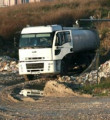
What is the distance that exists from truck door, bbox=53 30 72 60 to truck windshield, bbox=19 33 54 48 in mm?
372

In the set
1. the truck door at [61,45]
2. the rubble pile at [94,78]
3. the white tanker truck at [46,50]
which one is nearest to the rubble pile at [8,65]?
the white tanker truck at [46,50]

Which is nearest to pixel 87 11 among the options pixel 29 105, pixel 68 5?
pixel 68 5

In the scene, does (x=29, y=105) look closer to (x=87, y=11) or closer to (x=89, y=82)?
(x=89, y=82)

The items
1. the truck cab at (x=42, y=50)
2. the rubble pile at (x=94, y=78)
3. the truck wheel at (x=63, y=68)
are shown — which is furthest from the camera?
the truck wheel at (x=63, y=68)

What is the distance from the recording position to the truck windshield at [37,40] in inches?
1195

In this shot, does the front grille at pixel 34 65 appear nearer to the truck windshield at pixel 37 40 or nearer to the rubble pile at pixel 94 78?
the truck windshield at pixel 37 40

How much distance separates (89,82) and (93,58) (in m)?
10.2

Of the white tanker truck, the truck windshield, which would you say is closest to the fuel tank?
the white tanker truck

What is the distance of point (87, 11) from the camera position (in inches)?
2589

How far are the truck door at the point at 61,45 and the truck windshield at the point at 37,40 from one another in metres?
0.37

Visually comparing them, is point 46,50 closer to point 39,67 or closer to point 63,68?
point 39,67

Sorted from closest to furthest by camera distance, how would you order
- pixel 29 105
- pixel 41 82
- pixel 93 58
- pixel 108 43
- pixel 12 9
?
1. pixel 29 105
2. pixel 41 82
3. pixel 93 58
4. pixel 108 43
5. pixel 12 9

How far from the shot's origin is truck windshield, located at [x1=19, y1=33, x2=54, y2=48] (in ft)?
99.6

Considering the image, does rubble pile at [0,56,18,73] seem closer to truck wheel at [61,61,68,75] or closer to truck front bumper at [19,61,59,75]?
truck wheel at [61,61,68,75]
